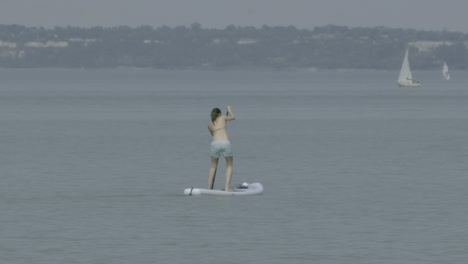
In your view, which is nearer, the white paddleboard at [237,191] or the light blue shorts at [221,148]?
the light blue shorts at [221,148]

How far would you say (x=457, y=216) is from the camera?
3450 centimetres

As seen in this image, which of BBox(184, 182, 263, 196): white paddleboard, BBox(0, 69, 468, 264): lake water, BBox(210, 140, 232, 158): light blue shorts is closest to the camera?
BBox(0, 69, 468, 264): lake water

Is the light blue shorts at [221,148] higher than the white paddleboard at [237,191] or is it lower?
higher

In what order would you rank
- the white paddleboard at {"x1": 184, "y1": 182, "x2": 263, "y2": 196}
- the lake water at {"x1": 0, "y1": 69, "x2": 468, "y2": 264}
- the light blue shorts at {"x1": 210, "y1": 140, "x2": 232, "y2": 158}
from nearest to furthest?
the lake water at {"x1": 0, "y1": 69, "x2": 468, "y2": 264} → the light blue shorts at {"x1": 210, "y1": 140, "x2": 232, "y2": 158} → the white paddleboard at {"x1": 184, "y1": 182, "x2": 263, "y2": 196}

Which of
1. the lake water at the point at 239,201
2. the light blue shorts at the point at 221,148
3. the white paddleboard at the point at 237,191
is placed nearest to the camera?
the lake water at the point at 239,201

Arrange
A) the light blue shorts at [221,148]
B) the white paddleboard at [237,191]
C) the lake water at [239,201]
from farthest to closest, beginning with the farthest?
the white paddleboard at [237,191] < the light blue shorts at [221,148] < the lake water at [239,201]

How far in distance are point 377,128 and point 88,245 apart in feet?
212

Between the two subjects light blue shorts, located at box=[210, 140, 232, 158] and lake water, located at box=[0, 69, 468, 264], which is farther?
light blue shorts, located at box=[210, 140, 232, 158]

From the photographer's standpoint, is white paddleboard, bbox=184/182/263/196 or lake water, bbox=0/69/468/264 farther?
white paddleboard, bbox=184/182/263/196

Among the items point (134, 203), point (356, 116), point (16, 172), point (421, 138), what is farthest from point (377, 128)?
point (134, 203)

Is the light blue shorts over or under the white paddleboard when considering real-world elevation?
over

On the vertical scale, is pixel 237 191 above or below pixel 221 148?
below

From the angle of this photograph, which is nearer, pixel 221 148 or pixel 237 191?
pixel 221 148

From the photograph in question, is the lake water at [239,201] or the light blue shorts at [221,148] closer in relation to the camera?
the lake water at [239,201]
